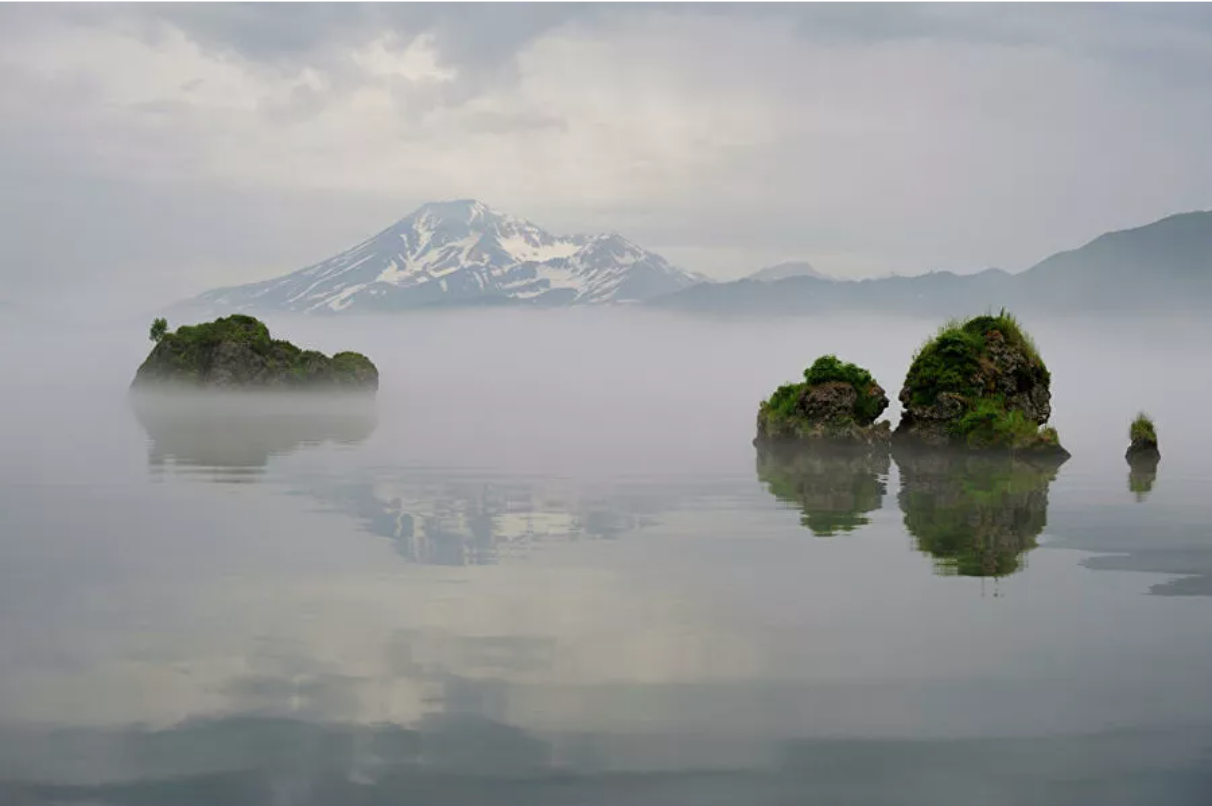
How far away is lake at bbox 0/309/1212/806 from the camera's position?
1340cm

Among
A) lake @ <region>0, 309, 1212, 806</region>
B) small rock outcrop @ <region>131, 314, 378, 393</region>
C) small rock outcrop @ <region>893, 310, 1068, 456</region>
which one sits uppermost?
small rock outcrop @ <region>131, 314, 378, 393</region>

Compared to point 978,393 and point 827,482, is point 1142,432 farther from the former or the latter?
point 827,482

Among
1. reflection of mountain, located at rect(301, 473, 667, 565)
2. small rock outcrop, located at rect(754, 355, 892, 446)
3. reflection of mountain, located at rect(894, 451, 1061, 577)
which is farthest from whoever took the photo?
small rock outcrop, located at rect(754, 355, 892, 446)

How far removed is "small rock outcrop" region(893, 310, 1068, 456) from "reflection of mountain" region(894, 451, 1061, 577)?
2.07 meters

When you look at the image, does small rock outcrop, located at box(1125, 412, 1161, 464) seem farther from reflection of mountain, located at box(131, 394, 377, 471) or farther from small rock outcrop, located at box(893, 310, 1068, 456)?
reflection of mountain, located at box(131, 394, 377, 471)

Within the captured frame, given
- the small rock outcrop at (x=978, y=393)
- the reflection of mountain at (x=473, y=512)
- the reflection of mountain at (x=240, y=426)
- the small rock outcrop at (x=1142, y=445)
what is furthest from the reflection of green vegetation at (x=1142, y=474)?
the reflection of mountain at (x=240, y=426)

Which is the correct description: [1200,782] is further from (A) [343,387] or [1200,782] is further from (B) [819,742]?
(A) [343,387]

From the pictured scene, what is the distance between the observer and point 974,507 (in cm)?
3556

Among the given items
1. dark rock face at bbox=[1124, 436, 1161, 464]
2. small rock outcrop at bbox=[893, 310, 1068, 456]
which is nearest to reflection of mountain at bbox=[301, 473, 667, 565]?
small rock outcrop at bbox=[893, 310, 1068, 456]

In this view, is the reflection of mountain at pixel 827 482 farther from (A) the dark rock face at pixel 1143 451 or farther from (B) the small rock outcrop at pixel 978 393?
(A) the dark rock face at pixel 1143 451

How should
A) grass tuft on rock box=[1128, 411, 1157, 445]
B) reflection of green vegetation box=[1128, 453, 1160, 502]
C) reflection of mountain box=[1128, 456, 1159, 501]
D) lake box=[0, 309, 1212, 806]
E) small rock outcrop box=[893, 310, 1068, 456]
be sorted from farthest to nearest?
small rock outcrop box=[893, 310, 1068, 456], grass tuft on rock box=[1128, 411, 1157, 445], reflection of mountain box=[1128, 456, 1159, 501], reflection of green vegetation box=[1128, 453, 1160, 502], lake box=[0, 309, 1212, 806]

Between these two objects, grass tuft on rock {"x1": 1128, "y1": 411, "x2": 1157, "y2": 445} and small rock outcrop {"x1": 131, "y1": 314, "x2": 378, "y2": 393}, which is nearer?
grass tuft on rock {"x1": 1128, "y1": 411, "x2": 1157, "y2": 445}

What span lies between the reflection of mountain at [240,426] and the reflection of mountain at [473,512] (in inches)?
424

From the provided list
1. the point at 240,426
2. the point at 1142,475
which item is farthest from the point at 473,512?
the point at 240,426
